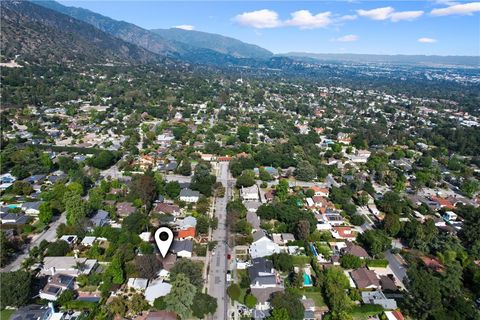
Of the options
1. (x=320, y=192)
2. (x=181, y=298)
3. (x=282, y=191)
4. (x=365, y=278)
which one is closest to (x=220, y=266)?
(x=181, y=298)

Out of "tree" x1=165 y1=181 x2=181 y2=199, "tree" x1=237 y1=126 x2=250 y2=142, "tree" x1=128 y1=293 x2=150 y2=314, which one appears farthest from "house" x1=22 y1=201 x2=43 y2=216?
"tree" x1=237 y1=126 x2=250 y2=142

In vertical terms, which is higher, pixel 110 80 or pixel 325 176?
pixel 110 80

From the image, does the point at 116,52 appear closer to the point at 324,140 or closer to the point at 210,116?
the point at 210,116

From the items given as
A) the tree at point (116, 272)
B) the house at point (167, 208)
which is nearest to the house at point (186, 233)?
the house at point (167, 208)

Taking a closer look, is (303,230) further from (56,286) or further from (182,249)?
(56,286)

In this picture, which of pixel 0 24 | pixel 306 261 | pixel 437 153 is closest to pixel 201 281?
pixel 306 261
